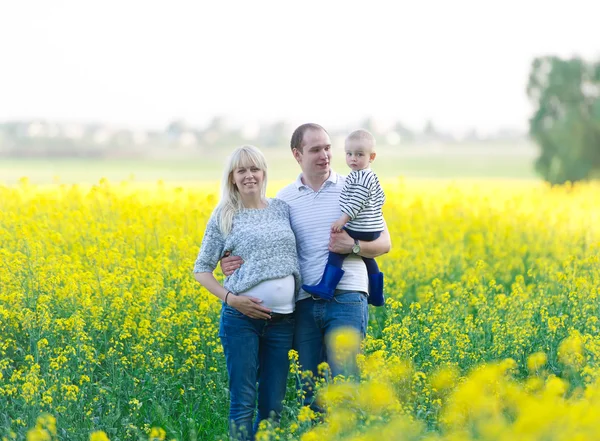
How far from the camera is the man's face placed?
5.11 metres

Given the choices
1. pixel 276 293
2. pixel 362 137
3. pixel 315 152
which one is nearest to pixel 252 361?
pixel 276 293

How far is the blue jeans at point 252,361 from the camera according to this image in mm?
5137

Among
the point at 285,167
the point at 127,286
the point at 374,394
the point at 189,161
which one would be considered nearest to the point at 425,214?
the point at 127,286

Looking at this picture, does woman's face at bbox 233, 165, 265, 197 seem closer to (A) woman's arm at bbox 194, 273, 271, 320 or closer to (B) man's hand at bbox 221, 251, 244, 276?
(B) man's hand at bbox 221, 251, 244, 276

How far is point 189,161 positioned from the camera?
4903cm

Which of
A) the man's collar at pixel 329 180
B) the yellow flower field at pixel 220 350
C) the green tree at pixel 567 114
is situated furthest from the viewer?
the green tree at pixel 567 114

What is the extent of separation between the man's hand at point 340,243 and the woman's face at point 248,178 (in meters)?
0.60

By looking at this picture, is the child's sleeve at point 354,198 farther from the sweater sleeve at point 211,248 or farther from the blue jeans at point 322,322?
the sweater sleeve at point 211,248

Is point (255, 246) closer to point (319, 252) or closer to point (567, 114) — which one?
point (319, 252)

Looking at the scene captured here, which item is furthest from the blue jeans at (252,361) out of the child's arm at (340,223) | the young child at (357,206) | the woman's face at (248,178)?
the woman's face at (248,178)

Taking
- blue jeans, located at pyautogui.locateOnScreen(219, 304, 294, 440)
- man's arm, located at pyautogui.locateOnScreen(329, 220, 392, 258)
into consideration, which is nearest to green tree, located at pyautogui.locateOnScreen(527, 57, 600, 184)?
man's arm, located at pyautogui.locateOnScreen(329, 220, 392, 258)

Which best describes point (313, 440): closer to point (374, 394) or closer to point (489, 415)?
point (374, 394)

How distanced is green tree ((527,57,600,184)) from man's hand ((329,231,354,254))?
18745 mm

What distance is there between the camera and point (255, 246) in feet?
16.9
